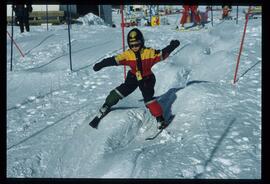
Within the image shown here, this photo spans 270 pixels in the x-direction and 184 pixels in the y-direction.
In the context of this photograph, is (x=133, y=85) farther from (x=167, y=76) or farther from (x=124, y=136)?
(x=167, y=76)

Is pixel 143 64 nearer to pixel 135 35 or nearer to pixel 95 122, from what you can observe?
pixel 135 35

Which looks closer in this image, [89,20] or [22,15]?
[22,15]

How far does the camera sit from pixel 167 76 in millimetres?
7625

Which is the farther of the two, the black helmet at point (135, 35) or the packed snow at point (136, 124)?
the black helmet at point (135, 35)

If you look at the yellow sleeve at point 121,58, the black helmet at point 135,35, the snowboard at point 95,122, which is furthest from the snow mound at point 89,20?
the black helmet at point 135,35

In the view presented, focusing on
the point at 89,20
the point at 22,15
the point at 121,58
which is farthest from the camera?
the point at 89,20

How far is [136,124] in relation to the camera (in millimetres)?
4949

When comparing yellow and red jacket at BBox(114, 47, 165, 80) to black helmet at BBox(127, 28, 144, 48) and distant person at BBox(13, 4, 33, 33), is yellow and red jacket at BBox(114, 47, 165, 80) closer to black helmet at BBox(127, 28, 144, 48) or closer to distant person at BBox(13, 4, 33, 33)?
black helmet at BBox(127, 28, 144, 48)

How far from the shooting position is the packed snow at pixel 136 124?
3.80 meters

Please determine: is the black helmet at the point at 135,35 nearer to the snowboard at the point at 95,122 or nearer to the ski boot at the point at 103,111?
the ski boot at the point at 103,111

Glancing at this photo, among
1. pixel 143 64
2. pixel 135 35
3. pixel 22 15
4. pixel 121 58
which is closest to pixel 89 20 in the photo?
pixel 22 15

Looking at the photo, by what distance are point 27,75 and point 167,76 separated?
339 cm

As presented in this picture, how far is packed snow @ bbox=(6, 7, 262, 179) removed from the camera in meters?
3.80
